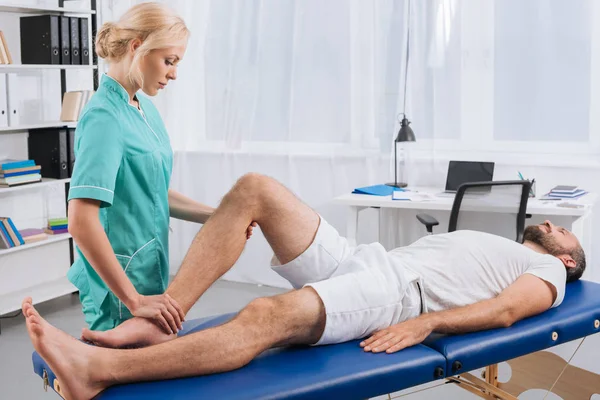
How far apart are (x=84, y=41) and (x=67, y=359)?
280 cm

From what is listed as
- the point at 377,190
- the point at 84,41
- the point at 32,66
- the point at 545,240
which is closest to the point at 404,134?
the point at 377,190

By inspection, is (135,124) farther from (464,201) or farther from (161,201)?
(464,201)

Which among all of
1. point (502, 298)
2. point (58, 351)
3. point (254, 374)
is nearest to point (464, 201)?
point (502, 298)

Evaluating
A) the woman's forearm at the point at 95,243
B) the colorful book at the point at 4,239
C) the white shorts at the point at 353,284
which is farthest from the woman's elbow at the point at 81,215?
the colorful book at the point at 4,239

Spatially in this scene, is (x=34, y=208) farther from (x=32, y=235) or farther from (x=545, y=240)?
(x=545, y=240)

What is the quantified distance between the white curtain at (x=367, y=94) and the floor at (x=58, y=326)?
0.90 ft

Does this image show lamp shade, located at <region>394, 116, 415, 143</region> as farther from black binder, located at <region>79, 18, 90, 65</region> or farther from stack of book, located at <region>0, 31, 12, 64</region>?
stack of book, located at <region>0, 31, 12, 64</region>

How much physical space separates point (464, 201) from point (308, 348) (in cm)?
152

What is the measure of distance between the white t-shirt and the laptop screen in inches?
56.8

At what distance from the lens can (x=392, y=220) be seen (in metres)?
4.12

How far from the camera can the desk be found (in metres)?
3.30

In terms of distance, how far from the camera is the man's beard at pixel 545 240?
250 centimetres

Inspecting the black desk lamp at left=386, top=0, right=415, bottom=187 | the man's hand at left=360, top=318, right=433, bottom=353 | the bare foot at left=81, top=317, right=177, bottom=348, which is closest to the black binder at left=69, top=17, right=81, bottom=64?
the black desk lamp at left=386, top=0, right=415, bottom=187

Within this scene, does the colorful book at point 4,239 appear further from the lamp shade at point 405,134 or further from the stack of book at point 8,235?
the lamp shade at point 405,134
